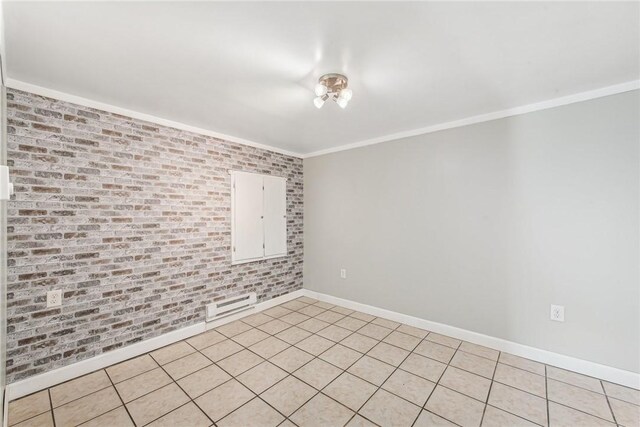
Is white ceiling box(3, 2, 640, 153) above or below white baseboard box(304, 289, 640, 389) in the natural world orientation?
above

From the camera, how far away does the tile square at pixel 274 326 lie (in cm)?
308

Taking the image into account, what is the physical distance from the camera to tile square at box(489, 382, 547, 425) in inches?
70.5

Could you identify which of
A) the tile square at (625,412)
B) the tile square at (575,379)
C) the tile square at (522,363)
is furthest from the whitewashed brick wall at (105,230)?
the tile square at (625,412)

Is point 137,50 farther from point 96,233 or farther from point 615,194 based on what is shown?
point 615,194

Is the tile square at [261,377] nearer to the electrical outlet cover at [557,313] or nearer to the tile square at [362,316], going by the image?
the tile square at [362,316]

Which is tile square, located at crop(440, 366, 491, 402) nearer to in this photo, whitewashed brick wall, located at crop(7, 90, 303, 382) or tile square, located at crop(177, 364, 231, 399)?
tile square, located at crop(177, 364, 231, 399)

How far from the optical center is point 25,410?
184cm

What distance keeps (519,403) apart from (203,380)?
96.1 inches

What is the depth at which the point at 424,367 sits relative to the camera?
235 cm

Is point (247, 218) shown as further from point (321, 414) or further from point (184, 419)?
point (321, 414)

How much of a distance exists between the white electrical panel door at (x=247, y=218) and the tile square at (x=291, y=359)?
1.38m

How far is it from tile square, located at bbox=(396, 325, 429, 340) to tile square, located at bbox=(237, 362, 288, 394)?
4.98 feet

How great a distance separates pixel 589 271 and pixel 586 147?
3.46ft

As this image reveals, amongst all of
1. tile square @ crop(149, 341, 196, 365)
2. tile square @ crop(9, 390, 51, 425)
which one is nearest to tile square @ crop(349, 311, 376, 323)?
tile square @ crop(149, 341, 196, 365)
